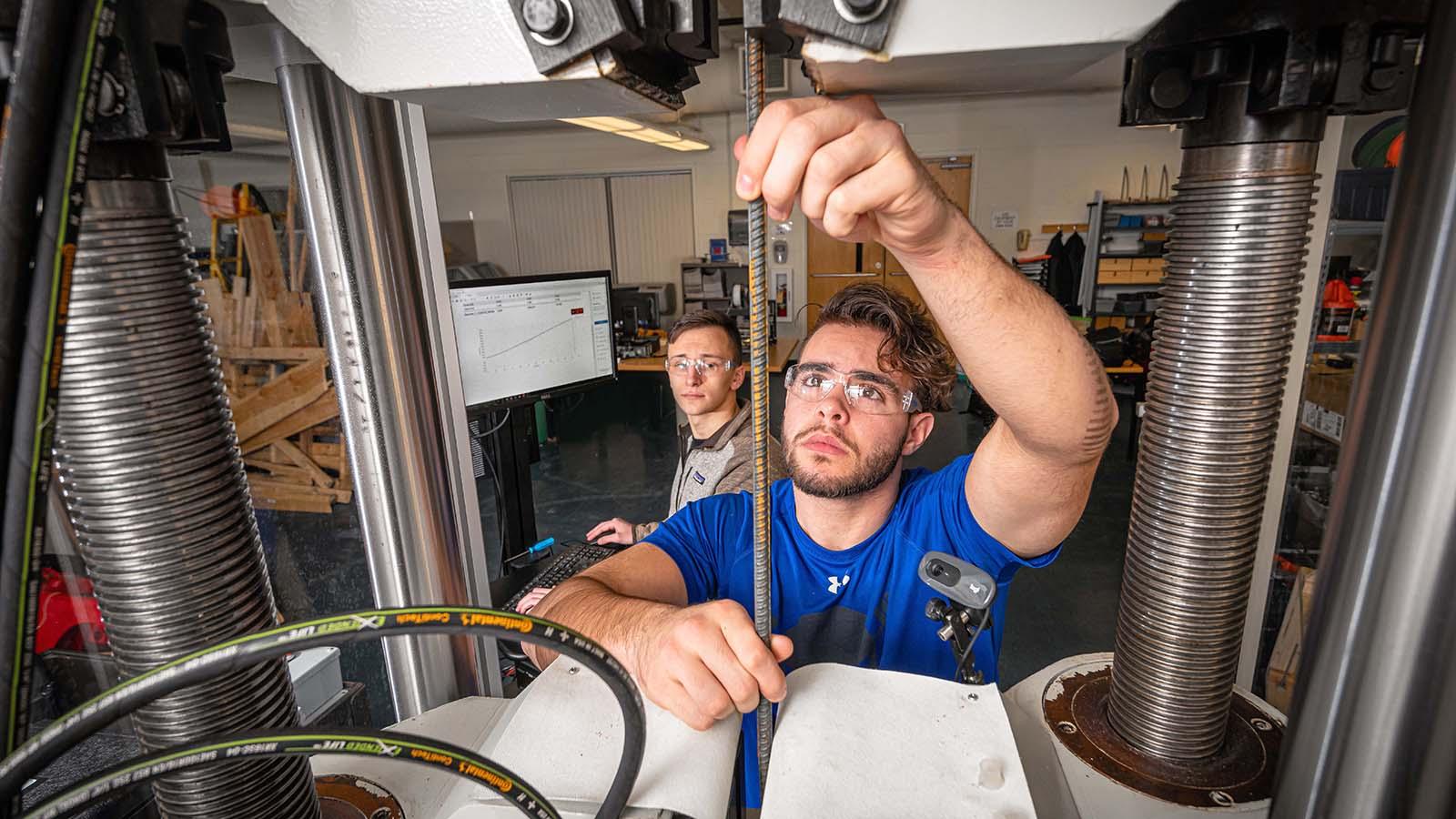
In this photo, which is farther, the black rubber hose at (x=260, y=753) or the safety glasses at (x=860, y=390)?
the safety glasses at (x=860, y=390)

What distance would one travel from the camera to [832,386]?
1.41 meters

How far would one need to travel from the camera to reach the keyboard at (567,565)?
1883mm

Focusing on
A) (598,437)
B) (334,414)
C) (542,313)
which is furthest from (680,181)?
(542,313)

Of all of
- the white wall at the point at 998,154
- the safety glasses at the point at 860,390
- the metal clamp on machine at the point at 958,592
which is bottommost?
the metal clamp on machine at the point at 958,592

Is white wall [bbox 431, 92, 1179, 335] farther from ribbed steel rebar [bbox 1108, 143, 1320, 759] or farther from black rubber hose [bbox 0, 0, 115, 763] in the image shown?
black rubber hose [bbox 0, 0, 115, 763]

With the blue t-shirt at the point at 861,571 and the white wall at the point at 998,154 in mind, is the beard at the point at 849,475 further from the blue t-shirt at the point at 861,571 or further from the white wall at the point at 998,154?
the white wall at the point at 998,154

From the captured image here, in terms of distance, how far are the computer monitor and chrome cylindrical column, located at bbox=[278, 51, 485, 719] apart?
1.72m

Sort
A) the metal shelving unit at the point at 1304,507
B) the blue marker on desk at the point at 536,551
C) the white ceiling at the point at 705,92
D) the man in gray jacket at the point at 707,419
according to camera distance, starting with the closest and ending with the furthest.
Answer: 1. the metal shelving unit at the point at 1304,507
2. the man in gray jacket at the point at 707,419
3. the blue marker on desk at the point at 536,551
4. the white ceiling at the point at 705,92

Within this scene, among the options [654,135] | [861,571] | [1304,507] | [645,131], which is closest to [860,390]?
[861,571]

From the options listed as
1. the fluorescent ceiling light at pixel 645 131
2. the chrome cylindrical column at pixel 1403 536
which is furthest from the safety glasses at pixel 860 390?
the fluorescent ceiling light at pixel 645 131

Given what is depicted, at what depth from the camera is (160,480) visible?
1.44 feet

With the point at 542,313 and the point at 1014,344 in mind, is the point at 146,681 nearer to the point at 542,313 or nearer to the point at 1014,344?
the point at 1014,344

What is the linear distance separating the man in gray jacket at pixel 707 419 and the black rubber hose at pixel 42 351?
5.87 ft

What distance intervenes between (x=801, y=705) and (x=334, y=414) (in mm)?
4081
